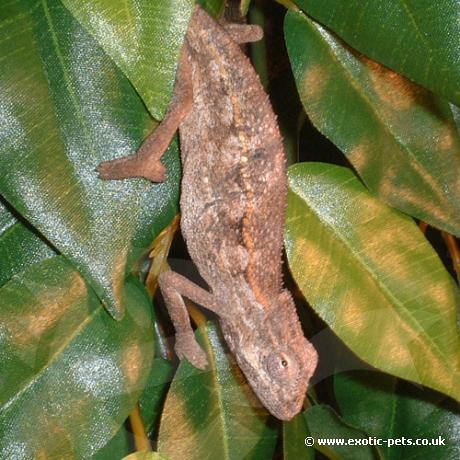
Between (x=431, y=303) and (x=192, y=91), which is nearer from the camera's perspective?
(x=192, y=91)

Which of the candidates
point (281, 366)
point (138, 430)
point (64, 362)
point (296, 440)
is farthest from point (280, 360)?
point (64, 362)

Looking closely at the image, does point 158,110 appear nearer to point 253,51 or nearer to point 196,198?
point 196,198

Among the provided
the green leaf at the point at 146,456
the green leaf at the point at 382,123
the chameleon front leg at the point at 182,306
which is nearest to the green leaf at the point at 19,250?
the chameleon front leg at the point at 182,306

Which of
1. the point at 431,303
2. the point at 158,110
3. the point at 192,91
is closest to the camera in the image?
the point at 158,110

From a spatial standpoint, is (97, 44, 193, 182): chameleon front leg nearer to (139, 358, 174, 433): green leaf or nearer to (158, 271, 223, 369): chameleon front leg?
(158, 271, 223, 369): chameleon front leg

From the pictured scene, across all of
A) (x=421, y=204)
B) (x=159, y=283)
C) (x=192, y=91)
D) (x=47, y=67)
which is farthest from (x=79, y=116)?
(x=421, y=204)

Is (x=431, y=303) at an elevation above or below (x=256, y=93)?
below

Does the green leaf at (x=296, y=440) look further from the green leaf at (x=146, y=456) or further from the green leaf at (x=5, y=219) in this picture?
the green leaf at (x=5, y=219)
